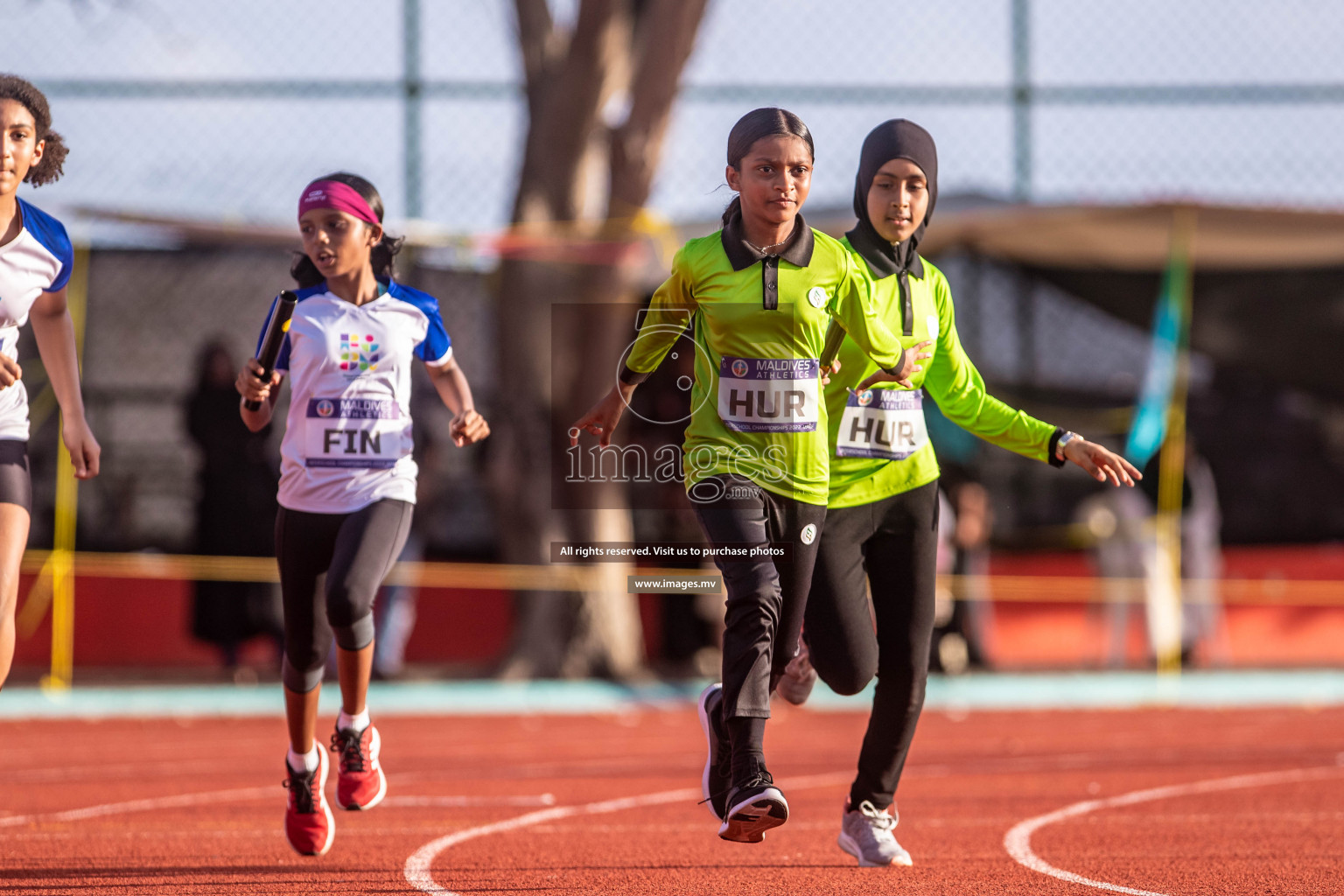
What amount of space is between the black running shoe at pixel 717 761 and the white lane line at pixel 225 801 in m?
2.32

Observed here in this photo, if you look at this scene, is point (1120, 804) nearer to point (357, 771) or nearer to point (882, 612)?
point (882, 612)

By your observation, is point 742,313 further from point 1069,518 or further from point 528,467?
point 1069,518

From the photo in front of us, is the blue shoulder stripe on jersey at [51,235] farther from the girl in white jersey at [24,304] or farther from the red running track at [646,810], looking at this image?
the red running track at [646,810]

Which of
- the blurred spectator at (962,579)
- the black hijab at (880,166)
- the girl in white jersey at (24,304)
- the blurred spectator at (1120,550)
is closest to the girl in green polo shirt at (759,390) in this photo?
the black hijab at (880,166)

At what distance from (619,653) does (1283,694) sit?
5.20m

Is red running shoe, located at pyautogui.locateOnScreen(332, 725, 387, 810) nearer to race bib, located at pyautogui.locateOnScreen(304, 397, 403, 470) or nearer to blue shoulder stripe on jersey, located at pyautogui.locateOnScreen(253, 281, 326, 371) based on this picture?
race bib, located at pyautogui.locateOnScreen(304, 397, 403, 470)

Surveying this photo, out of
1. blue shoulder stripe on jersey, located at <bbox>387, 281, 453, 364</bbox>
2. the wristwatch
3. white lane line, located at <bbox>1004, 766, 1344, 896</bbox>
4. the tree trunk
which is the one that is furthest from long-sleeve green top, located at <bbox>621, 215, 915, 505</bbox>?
the tree trunk

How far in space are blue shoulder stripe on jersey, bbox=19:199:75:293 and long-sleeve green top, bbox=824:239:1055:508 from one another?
251 centimetres

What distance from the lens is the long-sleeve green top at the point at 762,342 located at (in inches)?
194

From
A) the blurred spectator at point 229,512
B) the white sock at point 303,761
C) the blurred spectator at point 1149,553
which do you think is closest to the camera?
the white sock at point 303,761

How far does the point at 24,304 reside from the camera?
16.6ft

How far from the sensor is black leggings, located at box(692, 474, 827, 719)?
4812 millimetres

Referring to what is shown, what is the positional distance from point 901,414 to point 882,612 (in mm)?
672

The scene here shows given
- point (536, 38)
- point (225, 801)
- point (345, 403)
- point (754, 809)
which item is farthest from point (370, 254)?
point (536, 38)
